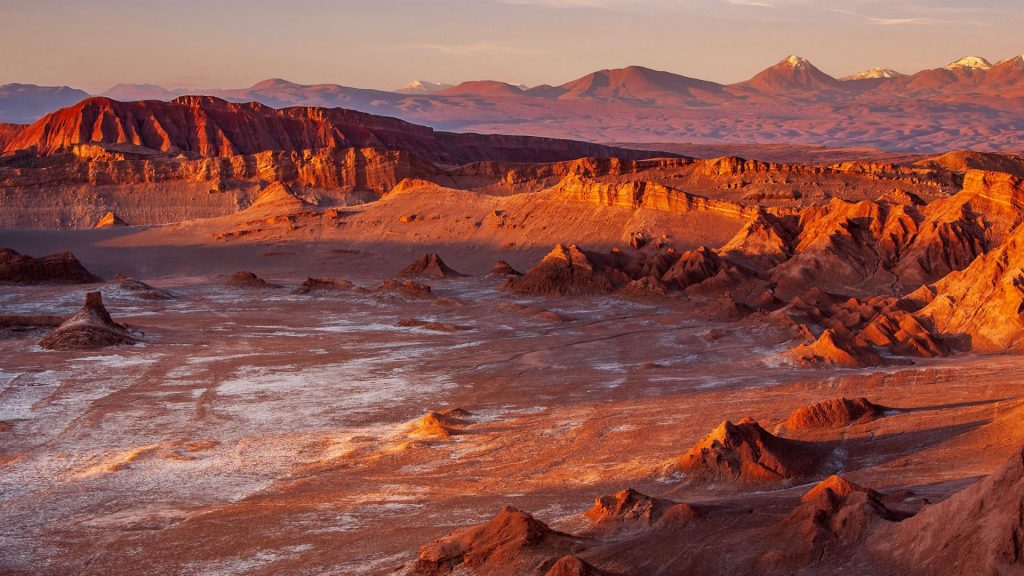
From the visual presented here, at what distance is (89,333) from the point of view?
32875 mm

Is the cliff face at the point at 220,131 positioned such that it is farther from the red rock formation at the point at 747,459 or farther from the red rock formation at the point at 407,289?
the red rock formation at the point at 747,459

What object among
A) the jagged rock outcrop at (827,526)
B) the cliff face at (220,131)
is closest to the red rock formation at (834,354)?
the jagged rock outcrop at (827,526)

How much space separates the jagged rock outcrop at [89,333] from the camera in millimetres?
32062

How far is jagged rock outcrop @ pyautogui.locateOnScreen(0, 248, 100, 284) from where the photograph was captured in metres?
52.0

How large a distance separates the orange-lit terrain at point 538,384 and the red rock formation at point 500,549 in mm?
37

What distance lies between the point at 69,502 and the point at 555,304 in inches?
1078

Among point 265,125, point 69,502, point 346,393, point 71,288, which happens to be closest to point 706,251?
point 346,393

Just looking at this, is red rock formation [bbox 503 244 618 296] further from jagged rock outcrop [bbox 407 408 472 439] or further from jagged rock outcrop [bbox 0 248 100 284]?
jagged rock outcrop [bbox 407 408 472 439]

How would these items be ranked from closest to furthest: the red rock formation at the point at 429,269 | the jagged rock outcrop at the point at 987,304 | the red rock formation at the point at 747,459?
the red rock formation at the point at 747,459
the jagged rock outcrop at the point at 987,304
the red rock formation at the point at 429,269

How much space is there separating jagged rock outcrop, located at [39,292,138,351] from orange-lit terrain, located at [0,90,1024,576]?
118 mm

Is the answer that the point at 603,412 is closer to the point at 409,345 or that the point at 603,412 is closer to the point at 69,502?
the point at 69,502

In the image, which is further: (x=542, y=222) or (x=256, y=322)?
(x=542, y=222)

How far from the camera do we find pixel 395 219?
64562mm

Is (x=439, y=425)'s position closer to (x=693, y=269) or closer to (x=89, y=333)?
(x=89, y=333)
